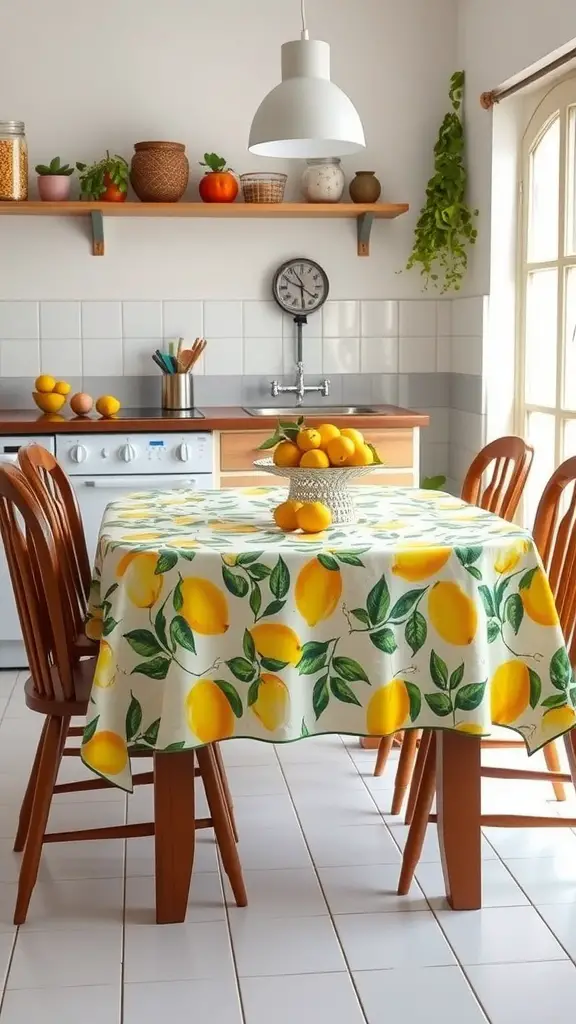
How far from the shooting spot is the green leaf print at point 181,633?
90.6 inches

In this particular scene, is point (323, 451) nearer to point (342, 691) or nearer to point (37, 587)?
point (342, 691)

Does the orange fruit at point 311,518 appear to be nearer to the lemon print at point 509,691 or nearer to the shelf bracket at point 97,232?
the lemon print at point 509,691

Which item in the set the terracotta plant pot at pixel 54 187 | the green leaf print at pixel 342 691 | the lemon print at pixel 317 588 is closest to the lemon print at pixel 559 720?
the green leaf print at pixel 342 691

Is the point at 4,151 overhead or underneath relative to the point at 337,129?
overhead

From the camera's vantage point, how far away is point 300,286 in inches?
194

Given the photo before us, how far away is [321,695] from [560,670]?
47 centimetres

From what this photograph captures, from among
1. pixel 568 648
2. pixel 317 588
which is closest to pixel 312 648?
pixel 317 588

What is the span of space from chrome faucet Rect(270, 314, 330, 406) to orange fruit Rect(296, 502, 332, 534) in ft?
8.00

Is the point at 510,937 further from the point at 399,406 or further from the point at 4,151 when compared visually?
the point at 4,151

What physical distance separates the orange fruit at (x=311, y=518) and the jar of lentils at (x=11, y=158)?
8.47 feet

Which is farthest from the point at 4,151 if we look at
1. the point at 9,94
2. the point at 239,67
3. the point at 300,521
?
the point at 300,521

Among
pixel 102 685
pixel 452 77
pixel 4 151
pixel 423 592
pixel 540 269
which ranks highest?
pixel 452 77

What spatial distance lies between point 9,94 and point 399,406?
1964 mm

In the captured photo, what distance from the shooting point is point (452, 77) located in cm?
484
